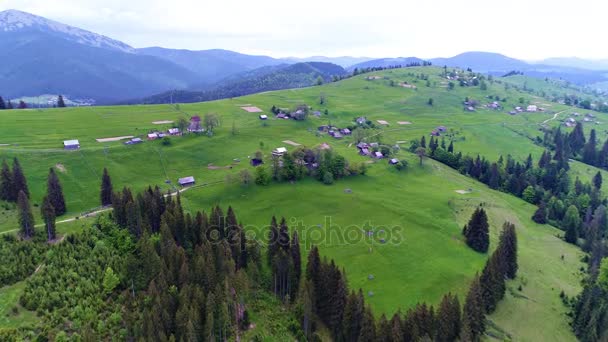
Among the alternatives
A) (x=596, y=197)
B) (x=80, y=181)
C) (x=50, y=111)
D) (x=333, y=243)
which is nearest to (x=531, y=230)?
(x=596, y=197)

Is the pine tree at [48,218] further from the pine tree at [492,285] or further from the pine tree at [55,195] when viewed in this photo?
the pine tree at [492,285]

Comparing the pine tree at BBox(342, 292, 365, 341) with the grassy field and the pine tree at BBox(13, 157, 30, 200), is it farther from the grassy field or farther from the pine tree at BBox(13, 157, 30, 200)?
the pine tree at BBox(13, 157, 30, 200)

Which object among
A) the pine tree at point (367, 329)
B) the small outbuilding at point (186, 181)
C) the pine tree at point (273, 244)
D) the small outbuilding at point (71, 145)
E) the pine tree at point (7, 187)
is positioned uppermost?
the small outbuilding at point (71, 145)

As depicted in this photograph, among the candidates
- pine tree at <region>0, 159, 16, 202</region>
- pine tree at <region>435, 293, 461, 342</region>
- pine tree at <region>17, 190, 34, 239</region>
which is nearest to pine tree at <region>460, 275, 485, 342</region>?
pine tree at <region>435, 293, 461, 342</region>

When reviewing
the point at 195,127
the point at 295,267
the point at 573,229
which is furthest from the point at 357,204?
the point at 195,127

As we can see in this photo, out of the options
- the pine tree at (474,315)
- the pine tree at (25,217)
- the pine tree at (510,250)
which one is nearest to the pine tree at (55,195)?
the pine tree at (25,217)

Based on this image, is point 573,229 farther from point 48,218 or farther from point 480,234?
point 48,218
